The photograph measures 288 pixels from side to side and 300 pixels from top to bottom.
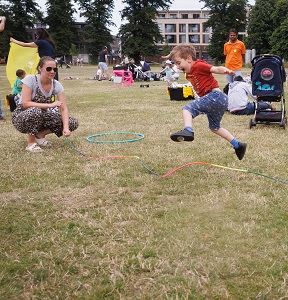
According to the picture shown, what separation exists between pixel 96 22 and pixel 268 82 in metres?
57.8

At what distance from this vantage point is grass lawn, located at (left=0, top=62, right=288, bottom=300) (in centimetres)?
208

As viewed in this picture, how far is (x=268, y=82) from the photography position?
6.66 metres

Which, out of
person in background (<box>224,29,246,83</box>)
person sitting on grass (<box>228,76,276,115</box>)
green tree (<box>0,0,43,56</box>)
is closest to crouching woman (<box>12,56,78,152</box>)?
person sitting on grass (<box>228,76,276,115</box>)

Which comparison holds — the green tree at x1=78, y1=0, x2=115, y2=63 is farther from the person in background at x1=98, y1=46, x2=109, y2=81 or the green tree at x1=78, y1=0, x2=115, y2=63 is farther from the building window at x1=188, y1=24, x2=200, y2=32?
the person in background at x1=98, y1=46, x2=109, y2=81

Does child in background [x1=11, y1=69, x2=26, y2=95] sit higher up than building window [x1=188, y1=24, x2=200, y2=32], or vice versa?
building window [x1=188, y1=24, x2=200, y2=32]

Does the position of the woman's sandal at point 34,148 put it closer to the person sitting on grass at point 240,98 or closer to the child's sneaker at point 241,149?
the child's sneaker at point 241,149

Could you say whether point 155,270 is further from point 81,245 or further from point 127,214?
point 127,214

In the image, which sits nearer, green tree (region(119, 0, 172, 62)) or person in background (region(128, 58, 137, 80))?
person in background (region(128, 58, 137, 80))

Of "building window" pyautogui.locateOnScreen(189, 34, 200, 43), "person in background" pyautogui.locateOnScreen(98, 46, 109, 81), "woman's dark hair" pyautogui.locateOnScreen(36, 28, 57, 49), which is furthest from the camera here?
"building window" pyautogui.locateOnScreen(189, 34, 200, 43)

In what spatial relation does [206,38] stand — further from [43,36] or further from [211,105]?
[211,105]

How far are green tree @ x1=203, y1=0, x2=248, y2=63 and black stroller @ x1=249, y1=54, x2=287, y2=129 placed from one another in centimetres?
5052

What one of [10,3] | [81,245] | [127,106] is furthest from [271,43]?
[81,245]

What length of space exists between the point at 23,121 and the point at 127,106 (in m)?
5.10

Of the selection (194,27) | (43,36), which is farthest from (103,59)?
(194,27)
